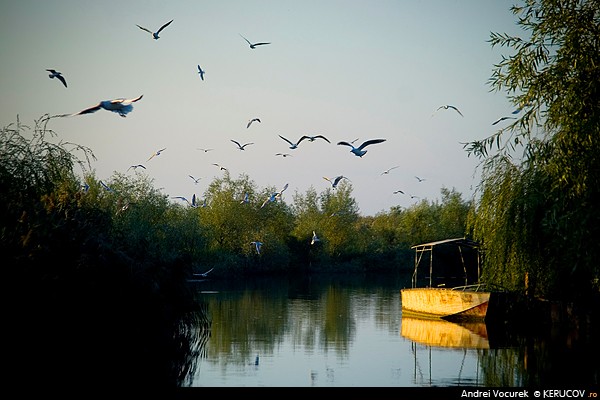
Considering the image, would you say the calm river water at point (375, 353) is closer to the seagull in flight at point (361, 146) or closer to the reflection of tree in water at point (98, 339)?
the reflection of tree in water at point (98, 339)

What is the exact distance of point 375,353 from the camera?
65.2 feet

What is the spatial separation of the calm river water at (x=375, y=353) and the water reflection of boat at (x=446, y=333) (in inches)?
1.2

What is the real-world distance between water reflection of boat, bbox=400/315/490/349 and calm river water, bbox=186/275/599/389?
0.03 metres

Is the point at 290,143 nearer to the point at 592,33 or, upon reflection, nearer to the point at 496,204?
the point at 496,204

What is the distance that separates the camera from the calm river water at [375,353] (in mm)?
15500

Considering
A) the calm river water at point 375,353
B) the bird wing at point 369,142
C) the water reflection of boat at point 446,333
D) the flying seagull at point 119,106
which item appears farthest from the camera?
the water reflection of boat at point 446,333

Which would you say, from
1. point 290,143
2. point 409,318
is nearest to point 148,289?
point 290,143

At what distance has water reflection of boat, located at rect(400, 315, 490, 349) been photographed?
21.3 meters

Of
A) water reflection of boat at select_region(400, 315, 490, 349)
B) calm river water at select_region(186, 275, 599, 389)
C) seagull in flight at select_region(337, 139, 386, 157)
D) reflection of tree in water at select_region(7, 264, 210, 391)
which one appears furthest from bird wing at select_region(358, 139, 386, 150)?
reflection of tree in water at select_region(7, 264, 210, 391)

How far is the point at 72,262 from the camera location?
15461 mm

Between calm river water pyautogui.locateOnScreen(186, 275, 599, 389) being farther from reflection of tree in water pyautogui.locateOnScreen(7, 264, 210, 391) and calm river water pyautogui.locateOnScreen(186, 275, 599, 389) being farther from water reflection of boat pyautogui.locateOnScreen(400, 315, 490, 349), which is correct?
reflection of tree in water pyautogui.locateOnScreen(7, 264, 210, 391)

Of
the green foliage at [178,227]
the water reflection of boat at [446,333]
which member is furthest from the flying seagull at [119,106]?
the water reflection of boat at [446,333]

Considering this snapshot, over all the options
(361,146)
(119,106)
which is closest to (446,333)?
(361,146)

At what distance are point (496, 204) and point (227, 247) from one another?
44.2m
